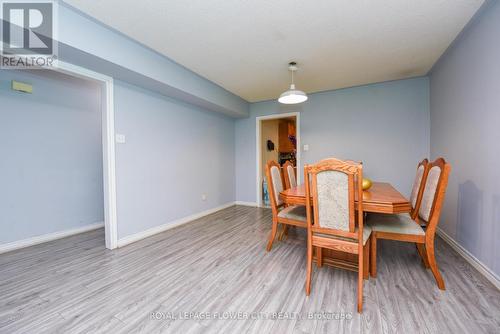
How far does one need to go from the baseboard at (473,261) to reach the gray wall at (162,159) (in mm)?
3703

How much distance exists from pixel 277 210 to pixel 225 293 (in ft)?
3.66

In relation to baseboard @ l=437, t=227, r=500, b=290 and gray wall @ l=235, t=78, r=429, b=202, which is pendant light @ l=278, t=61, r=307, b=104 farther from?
baseboard @ l=437, t=227, r=500, b=290

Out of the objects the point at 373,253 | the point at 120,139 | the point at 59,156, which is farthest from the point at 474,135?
the point at 59,156

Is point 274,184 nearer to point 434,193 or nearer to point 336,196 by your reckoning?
point 336,196

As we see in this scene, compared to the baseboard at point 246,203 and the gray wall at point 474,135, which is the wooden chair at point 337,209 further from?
the baseboard at point 246,203

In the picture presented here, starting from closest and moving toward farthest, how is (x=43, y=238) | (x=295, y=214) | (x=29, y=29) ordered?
1. (x=29, y=29)
2. (x=295, y=214)
3. (x=43, y=238)

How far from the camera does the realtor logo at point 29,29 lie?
156 centimetres

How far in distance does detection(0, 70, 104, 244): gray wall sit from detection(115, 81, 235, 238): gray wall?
45.0 inches

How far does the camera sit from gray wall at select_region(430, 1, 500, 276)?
1735 mm

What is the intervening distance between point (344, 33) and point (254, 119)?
276 centimetres

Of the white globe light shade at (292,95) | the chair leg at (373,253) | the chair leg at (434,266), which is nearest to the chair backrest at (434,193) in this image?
the chair leg at (434,266)

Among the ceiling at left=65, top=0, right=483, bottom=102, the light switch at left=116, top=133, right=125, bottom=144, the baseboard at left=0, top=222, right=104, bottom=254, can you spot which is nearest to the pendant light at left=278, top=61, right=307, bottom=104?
the ceiling at left=65, top=0, right=483, bottom=102

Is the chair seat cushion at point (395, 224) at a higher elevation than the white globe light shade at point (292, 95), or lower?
lower

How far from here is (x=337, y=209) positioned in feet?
5.08
